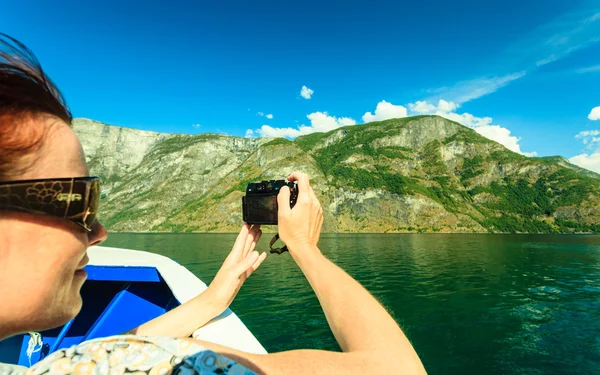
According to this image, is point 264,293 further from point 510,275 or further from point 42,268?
point 510,275

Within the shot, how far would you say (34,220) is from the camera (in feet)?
3.22

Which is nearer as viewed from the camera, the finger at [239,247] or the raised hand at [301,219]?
the raised hand at [301,219]

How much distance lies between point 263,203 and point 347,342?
1.21 m

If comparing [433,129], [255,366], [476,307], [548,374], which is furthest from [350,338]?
[433,129]

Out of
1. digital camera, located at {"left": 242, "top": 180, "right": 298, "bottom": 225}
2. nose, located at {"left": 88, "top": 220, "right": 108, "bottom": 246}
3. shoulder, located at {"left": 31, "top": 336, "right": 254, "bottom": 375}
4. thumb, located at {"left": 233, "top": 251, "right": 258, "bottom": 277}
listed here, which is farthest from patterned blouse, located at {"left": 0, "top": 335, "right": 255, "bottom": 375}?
thumb, located at {"left": 233, "top": 251, "right": 258, "bottom": 277}

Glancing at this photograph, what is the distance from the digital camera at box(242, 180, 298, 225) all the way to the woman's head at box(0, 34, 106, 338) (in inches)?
43.9

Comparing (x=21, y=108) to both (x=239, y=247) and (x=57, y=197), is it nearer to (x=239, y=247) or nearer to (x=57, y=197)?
(x=57, y=197)

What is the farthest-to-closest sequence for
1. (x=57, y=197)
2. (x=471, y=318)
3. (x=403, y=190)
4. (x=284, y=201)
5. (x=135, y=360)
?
1. (x=403, y=190)
2. (x=471, y=318)
3. (x=284, y=201)
4. (x=57, y=197)
5. (x=135, y=360)

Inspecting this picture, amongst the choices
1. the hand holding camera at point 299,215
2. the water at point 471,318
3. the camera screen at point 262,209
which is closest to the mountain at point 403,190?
the water at point 471,318

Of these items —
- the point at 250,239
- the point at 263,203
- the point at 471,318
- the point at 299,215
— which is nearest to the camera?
the point at 299,215

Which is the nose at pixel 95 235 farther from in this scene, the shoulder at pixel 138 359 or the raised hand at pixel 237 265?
the raised hand at pixel 237 265

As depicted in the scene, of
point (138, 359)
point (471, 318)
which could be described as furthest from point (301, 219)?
point (471, 318)

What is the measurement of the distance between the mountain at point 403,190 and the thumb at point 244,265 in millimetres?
129482

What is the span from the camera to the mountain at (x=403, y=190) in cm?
13312
